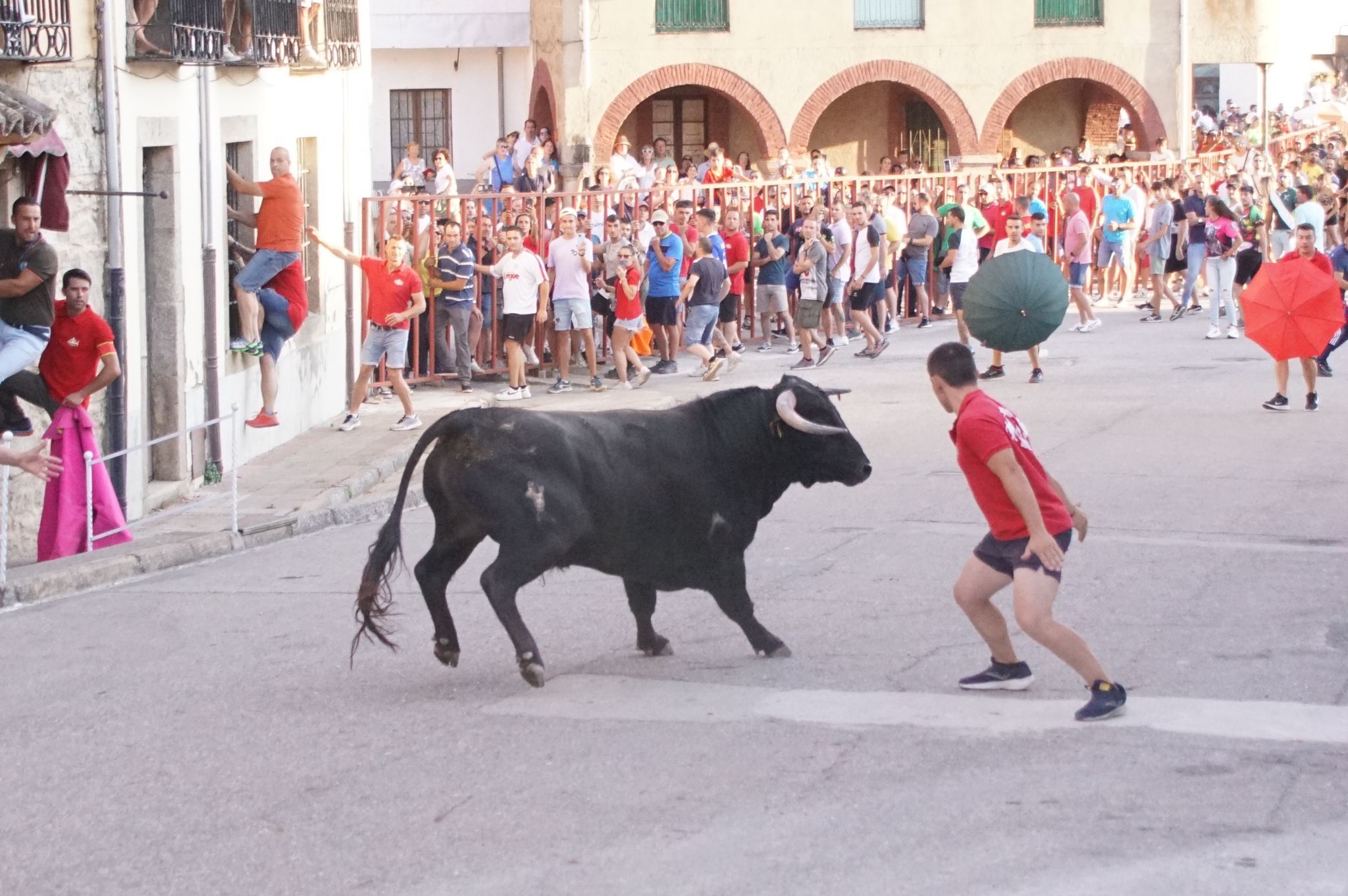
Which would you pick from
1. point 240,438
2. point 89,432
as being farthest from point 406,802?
point 240,438

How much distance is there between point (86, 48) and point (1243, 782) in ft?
32.7

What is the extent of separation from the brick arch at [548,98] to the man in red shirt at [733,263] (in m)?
14.4

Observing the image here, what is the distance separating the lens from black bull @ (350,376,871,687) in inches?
324

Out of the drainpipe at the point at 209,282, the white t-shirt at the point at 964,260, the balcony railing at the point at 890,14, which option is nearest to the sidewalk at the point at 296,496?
the drainpipe at the point at 209,282

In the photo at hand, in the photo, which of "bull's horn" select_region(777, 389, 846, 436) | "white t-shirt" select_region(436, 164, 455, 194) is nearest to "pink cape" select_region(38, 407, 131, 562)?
"bull's horn" select_region(777, 389, 846, 436)

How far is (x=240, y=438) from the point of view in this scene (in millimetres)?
16141

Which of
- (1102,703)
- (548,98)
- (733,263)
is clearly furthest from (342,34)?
(548,98)

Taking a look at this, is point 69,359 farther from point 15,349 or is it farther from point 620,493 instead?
point 620,493

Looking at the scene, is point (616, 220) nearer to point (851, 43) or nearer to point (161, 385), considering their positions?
point (161, 385)

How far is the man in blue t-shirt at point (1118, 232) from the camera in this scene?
26.8 metres

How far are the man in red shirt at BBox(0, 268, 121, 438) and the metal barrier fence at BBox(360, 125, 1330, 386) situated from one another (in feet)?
23.1

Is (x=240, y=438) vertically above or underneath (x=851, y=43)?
underneath

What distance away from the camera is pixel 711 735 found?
7461 mm

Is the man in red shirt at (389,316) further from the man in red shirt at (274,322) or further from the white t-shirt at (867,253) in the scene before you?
the white t-shirt at (867,253)
